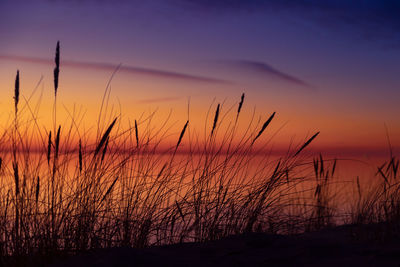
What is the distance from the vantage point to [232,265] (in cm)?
254

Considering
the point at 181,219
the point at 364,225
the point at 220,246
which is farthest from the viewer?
the point at 364,225

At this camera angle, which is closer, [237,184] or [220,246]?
[220,246]

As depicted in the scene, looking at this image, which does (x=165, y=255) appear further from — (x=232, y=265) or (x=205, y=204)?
(x=205, y=204)

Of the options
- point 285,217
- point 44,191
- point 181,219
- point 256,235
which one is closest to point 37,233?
point 44,191

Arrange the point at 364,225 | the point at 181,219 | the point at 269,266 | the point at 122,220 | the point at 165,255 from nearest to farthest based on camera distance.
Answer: the point at 269,266 → the point at 165,255 → the point at 122,220 → the point at 181,219 → the point at 364,225

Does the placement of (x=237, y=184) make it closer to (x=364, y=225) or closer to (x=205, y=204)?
(x=205, y=204)

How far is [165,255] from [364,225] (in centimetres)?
243

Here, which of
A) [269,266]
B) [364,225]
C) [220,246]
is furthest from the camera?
[364,225]

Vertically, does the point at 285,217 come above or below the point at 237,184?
below

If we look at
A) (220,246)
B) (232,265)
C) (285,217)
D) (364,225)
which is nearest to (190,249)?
(220,246)

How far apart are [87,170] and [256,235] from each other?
1203 mm

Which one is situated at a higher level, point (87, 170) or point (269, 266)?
point (87, 170)

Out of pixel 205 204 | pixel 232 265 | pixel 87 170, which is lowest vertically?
pixel 232 265

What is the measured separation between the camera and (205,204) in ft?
12.1
